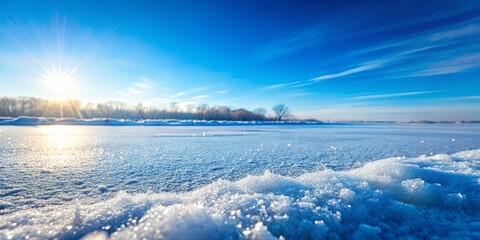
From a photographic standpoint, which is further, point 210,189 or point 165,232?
point 210,189

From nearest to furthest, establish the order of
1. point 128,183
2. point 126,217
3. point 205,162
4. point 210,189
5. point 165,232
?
point 165,232 → point 126,217 → point 210,189 → point 128,183 → point 205,162

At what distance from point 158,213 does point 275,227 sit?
0.87 metres

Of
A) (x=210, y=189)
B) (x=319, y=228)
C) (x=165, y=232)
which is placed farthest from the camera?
(x=210, y=189)

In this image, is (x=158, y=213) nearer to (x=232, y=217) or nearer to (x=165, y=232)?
(x=165, y=232)

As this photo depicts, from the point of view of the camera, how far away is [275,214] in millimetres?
1702

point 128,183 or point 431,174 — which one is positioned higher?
point 431,174

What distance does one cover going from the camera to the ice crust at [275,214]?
4.86 feet

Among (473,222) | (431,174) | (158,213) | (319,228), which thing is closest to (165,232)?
(158,213)

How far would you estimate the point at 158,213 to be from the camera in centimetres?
165

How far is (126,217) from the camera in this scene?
5.48 ft

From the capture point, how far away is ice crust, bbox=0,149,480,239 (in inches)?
58.3

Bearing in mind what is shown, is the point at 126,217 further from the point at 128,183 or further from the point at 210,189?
the point at 128,183

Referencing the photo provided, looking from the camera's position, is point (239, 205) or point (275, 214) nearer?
point (275, 214)

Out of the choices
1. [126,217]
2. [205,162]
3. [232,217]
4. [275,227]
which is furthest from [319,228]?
[205,162]
